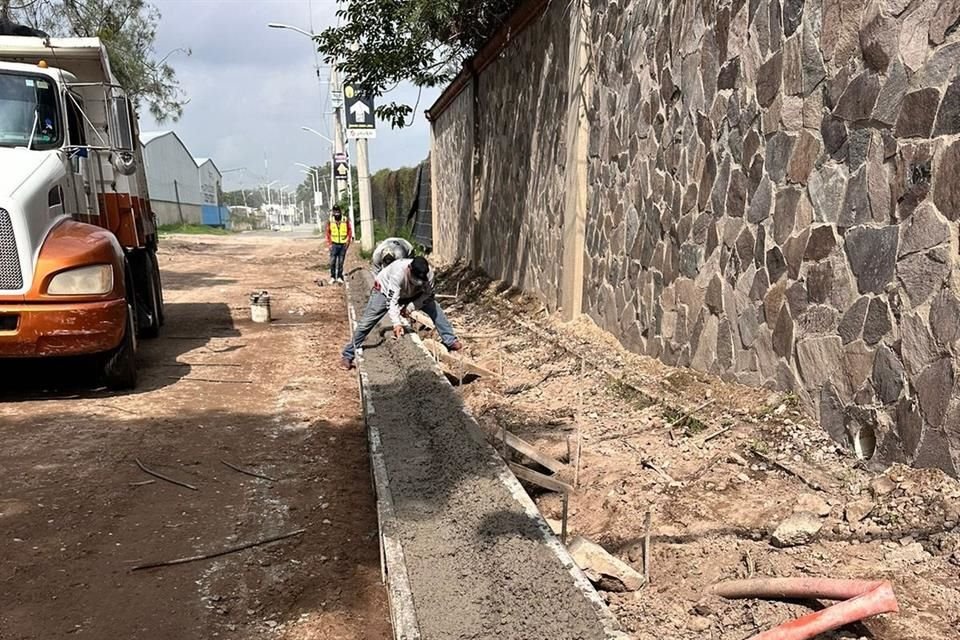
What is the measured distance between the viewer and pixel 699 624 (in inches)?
110

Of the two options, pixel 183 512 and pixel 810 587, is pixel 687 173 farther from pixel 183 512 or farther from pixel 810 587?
pixel 183 512

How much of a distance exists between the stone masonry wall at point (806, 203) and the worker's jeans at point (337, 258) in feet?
32.9

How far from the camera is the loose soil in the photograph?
285 cm

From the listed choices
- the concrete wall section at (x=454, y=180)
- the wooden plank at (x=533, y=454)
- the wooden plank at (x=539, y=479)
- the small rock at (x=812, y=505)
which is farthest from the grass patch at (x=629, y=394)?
the concrete wall section at (x=454, y=180)

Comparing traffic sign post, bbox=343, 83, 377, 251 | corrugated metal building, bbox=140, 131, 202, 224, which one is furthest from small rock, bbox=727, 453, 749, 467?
corrugated metal building, bbox=140, 131, 202, 224

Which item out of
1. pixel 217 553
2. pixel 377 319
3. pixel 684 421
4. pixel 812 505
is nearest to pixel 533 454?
pixel 684 421

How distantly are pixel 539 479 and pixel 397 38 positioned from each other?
9.44m

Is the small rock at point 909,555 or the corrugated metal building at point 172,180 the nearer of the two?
the small rock at point 909,555

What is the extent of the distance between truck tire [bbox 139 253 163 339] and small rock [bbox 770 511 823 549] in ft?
28.3

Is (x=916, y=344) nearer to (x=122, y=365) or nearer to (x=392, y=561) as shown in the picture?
(x=392, y=561)

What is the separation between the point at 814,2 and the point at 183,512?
5008mm

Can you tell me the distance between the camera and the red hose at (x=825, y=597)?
237 centimetres

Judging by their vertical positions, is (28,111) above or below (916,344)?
above

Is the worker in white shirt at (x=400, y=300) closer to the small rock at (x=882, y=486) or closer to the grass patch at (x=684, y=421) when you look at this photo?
the grass patch at (x=684, y=421)
